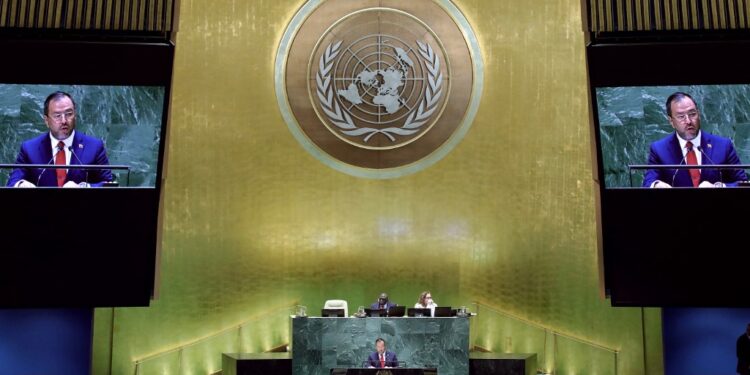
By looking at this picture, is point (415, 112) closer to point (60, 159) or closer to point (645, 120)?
point (645, 120)

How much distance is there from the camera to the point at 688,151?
809cm

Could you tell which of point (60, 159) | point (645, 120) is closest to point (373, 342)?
point (645, 120)

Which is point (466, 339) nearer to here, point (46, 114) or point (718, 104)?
point (718, 104)

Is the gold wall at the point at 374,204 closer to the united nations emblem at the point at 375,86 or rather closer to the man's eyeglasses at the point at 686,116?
the united nations emblem at the point at 375,86

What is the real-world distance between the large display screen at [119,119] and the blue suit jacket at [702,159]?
17.6 feet

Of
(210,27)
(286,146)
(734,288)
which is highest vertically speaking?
(210,27)

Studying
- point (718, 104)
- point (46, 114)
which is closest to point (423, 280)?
point (718, 104)

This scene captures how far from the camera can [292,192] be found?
383 inches

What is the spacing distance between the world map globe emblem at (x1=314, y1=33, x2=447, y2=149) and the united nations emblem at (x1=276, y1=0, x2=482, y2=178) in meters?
0.01

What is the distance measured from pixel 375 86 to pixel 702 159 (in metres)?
4.02

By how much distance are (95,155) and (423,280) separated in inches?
167

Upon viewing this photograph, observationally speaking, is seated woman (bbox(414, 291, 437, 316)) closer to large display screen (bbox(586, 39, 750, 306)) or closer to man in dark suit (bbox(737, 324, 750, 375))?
large display screen (bbox(586, 39, 750, 306))

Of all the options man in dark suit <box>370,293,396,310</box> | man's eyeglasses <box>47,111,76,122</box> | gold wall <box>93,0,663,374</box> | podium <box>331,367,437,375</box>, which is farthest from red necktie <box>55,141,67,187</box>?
man in dark suit <box>370,293,396,310</box>

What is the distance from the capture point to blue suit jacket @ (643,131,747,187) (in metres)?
7.98
